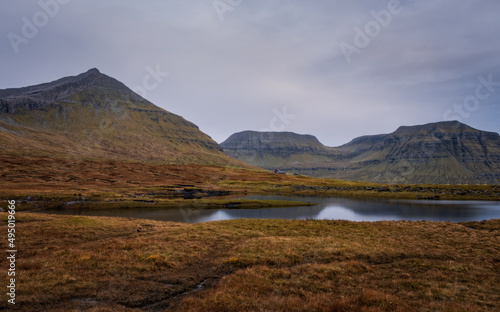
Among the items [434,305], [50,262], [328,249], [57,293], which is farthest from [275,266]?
[50,262]

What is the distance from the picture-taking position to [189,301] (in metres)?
14.3

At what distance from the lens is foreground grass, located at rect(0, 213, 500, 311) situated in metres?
14.2

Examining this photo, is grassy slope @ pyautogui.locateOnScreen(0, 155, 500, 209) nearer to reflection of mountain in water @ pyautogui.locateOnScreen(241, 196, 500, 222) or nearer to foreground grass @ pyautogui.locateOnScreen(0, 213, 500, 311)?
reflection of mountain in water @ pyautogui.locateOnScreen(241, 196, 500, 222)

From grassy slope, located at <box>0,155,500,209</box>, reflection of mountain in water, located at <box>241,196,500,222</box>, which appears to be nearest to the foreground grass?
reflection of mountain in water, located at <box>241,196,500,222</box>

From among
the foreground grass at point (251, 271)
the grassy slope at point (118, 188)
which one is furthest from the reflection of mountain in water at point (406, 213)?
the foreground grass at point (251, 271)

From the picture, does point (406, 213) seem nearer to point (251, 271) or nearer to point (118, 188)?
point (251, 271)

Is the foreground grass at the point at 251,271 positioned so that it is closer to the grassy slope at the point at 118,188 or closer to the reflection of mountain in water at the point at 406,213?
the reflection of mountain in water at the point at 406,213

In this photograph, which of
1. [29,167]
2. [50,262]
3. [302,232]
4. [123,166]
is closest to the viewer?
[50,262]

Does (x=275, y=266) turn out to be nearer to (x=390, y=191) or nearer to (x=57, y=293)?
(x=57, y=293)

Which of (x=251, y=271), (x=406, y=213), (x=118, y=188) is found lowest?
(x=406, y=213)

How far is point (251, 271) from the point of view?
19.3m

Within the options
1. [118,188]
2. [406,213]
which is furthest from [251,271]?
[118,188]

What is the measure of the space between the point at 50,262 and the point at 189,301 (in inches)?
510

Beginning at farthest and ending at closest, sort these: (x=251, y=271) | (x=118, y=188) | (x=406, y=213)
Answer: (x=118, y=188) → (x=406, y=213) → (x=251, y=271)
